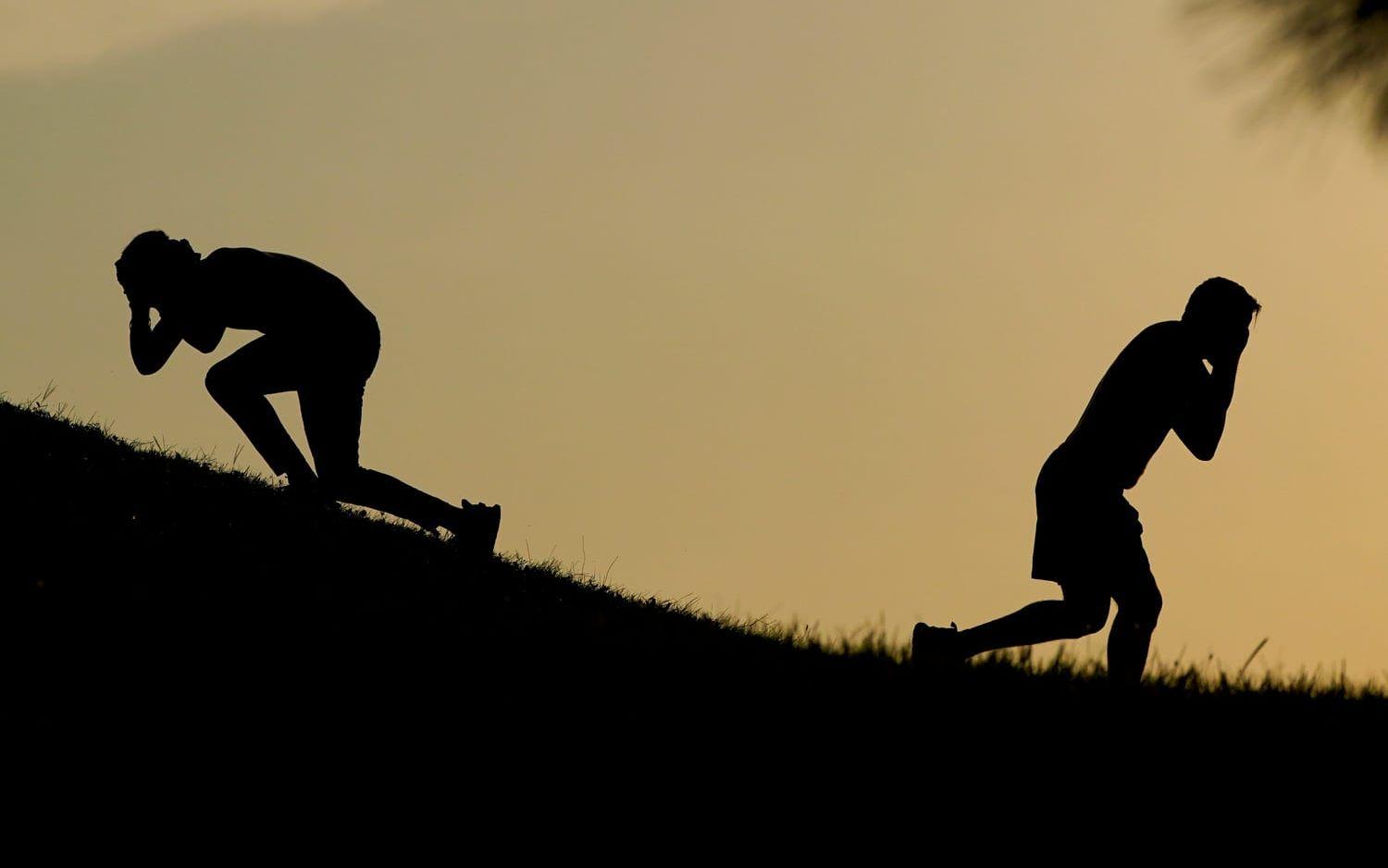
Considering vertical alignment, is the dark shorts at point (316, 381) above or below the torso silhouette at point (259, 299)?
below

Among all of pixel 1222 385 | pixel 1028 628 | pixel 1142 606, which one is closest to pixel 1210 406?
pixel 1222 385

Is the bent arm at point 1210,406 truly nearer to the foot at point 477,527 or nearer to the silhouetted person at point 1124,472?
the silhouetted person at point 1124,472

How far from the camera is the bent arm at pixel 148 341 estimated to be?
26.2 feet

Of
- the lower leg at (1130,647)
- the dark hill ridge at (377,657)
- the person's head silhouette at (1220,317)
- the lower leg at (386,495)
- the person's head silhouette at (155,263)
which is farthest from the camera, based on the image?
the lower leg at (386,495)

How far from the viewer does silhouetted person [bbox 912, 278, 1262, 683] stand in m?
6.32

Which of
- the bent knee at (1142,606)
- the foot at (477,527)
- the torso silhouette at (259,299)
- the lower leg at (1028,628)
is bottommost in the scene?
the lower leg at (1028,628)

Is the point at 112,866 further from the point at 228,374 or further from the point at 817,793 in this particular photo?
the point at 228,374

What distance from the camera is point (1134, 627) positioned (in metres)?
6.46

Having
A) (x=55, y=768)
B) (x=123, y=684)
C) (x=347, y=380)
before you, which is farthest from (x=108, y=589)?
(x=347, y=380)

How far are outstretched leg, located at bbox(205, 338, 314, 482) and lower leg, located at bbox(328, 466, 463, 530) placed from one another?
195 millimetres

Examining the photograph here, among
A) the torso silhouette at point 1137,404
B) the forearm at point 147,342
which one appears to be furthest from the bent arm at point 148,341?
the torso silhouette at point 1137,404

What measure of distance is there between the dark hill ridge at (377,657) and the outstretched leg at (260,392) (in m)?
0.39

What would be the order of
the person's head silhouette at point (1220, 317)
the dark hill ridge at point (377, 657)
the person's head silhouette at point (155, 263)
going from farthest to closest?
the person's head silhouette at point (155, 263) < the person's head silhouette at point (1220, 317) < the dark hill ridge at point (377, 657)

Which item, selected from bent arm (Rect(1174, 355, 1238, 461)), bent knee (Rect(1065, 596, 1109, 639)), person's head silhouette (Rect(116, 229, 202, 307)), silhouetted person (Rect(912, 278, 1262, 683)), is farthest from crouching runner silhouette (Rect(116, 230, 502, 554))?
bent arm (Rect(1174, 355, 1238, 461))
